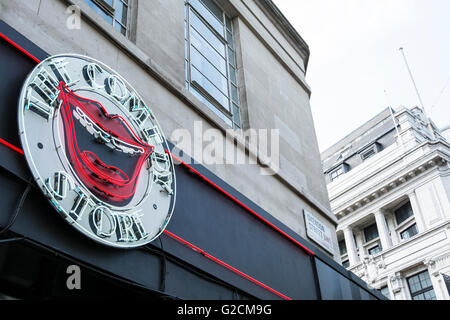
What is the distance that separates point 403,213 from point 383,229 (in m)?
2.04

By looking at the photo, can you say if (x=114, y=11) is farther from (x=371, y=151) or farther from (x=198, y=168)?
(x=371, y=151)

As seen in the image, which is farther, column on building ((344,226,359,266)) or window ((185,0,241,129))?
Result: column on building ((344,226,359,266))

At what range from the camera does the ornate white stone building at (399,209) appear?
114 ft

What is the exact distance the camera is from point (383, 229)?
39.0m

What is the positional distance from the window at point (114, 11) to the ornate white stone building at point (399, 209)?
27758mm

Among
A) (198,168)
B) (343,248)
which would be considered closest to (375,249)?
(343,248)

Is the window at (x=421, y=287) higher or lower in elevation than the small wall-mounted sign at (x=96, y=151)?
higher

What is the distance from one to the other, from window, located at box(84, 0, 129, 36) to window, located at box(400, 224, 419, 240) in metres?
32.6

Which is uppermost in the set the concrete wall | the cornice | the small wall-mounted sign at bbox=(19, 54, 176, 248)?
the cornice

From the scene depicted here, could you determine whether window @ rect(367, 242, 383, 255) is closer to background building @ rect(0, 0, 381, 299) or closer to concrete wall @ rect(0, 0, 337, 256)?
concrete wall @ rect(0, 0, 337, 256)

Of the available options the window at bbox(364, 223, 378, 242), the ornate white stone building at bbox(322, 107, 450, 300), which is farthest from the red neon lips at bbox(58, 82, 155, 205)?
the window at bbox(364, 223, 378, 242)

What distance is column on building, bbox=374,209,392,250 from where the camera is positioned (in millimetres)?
38562

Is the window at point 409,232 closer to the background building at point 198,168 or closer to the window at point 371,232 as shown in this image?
the window at point 371,232

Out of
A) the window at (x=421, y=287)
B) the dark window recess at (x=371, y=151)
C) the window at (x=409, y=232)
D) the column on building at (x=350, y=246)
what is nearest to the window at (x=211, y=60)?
the window at (x=421, y=287)
